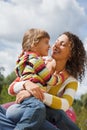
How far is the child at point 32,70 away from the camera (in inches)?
163

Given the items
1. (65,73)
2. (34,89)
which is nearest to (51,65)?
(65,73)

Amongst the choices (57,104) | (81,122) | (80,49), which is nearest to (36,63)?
(57,104)

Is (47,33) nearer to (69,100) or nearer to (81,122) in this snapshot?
(69,100)

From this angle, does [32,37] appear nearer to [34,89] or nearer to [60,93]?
[34,89]

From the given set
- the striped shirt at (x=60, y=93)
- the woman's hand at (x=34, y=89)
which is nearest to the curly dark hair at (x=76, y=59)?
the striped shirt at (x=60, y=93)

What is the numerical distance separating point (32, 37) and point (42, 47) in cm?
14

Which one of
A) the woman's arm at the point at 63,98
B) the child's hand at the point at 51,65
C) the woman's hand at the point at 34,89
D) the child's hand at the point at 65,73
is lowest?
the woman's arm at the point at 63,98

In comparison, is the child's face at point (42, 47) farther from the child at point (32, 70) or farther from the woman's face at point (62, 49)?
the woman's face at point (62, 49)

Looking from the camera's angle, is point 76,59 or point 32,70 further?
point 76,59

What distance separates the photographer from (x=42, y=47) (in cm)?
447

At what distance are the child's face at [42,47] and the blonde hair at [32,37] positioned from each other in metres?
0.04

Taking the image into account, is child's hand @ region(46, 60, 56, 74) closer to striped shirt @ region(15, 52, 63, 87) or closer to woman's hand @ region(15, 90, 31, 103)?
striped shirt @ region(15, 52, 63, 87)

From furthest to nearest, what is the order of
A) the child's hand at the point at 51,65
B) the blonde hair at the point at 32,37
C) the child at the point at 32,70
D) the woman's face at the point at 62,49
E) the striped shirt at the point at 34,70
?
the woman's face at the point at 62,49, the child's hand at the point at 51,65, the blonde hair at the point at 32,37, the striped shirt at the point at 34,70, the child at the point at 32,70

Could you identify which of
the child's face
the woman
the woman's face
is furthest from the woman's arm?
the child's face
